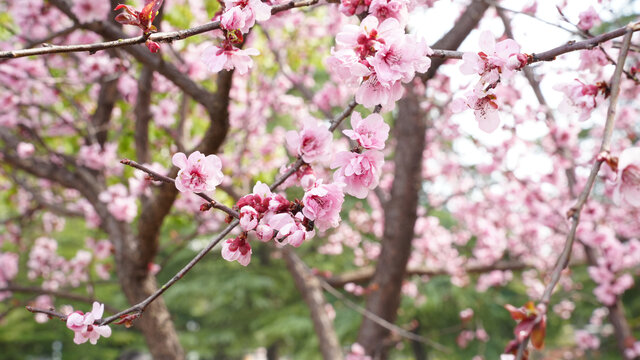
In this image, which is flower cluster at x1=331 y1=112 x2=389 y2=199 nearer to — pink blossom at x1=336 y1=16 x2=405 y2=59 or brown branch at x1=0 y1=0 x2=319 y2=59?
pink blossom at x1=336 y1=16 x2=405 y2=59

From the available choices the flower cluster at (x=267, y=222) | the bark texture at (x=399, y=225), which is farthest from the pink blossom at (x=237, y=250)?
the bark texture at (x=399, y=225)

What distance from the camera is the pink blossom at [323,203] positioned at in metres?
0.92

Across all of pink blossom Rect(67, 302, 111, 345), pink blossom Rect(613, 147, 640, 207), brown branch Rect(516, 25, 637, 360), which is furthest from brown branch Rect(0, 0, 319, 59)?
pink blossom Rect(613, 147, 640, 207)

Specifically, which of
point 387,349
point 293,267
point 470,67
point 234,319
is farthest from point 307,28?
point 234,319

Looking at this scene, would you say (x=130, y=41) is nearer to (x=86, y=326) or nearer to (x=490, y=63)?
(x=86, y=326)

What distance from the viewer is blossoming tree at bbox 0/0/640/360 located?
95cm

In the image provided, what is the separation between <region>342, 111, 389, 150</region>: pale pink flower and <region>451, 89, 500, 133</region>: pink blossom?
213 millimetres

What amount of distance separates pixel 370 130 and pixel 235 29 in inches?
15.4

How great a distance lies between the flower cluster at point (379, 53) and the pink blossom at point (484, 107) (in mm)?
137

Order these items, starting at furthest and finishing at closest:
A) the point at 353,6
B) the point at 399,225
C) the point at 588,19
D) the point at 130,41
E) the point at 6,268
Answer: the point at 6,268 < the point at 399,225 < the point at 588,19 < the point at 353,6 < the point at 130,41

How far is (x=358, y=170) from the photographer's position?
0.97 m

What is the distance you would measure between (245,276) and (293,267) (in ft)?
20.1

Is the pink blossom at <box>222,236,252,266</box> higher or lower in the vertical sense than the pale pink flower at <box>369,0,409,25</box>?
lower

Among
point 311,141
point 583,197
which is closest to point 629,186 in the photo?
point 583,197
